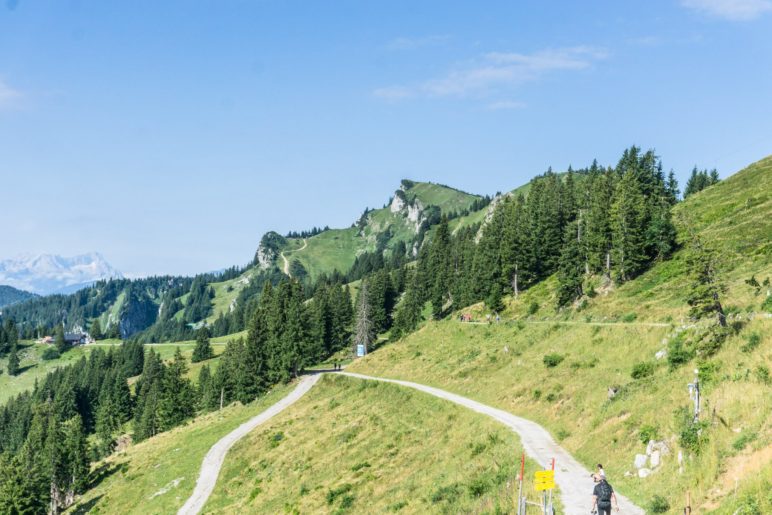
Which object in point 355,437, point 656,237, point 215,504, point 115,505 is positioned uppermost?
point 656,237

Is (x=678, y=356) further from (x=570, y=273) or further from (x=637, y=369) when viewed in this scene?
(x=570, y=273)

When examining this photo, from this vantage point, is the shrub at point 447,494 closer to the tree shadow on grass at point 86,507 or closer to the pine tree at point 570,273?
the tree shadow on grass at point 86,507

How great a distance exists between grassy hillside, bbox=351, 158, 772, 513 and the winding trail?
0.90 m

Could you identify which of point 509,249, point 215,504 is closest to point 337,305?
point 509,249

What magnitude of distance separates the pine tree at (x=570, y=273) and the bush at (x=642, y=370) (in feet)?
138

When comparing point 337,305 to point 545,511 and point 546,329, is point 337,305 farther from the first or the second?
point 545,511

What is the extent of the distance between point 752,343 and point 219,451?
2061 inches

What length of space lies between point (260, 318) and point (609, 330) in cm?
6471

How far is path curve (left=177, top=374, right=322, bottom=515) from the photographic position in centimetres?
4903

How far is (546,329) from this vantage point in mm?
57969

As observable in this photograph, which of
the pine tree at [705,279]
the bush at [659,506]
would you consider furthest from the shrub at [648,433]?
the pine tree at [705,279]

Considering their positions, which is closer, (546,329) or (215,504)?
(215,504)

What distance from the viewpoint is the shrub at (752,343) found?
87.0 ft

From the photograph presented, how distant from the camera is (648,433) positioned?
23.6m
